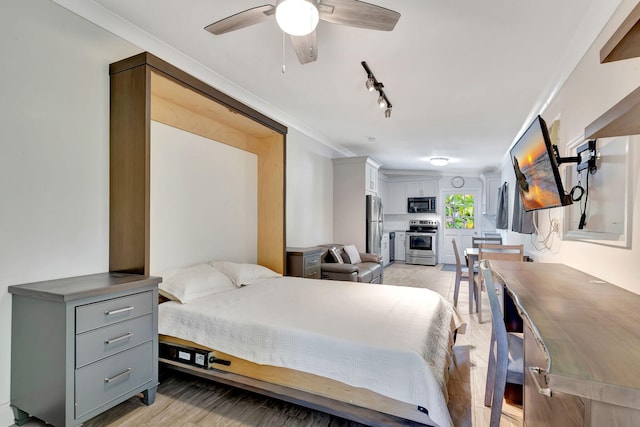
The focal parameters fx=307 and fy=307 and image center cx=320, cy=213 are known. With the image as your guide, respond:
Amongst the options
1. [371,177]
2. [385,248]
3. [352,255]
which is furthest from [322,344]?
[385,248]

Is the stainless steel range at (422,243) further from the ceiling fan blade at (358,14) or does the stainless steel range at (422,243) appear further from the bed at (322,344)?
the ceiling fan blade at (358,14)

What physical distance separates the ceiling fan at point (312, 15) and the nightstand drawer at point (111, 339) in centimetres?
186

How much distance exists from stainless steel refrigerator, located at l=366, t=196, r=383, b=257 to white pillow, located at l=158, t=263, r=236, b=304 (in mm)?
3435

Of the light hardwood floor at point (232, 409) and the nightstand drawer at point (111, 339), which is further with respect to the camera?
the light hardwood floor at point (232, 409)

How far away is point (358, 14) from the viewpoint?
1.62 metres

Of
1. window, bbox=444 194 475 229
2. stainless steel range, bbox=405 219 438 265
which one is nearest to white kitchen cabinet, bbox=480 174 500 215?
window, bbox=444 194 475 229

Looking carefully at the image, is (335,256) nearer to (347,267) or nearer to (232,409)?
(347,267)

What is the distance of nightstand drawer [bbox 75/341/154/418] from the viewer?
64.1 inches

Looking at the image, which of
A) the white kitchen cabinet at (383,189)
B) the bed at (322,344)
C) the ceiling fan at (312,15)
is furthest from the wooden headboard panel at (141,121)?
the white kitchen cabinet at (383,189)

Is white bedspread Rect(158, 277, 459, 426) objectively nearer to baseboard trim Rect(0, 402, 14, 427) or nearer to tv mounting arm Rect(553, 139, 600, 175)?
baseboard trim Rect(0, 402, 14, 427)

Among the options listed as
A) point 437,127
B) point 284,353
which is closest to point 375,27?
point 284,353

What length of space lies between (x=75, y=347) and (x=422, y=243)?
7.75 metres

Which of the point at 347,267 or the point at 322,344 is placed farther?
the point at 347,267

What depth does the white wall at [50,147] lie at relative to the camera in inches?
67.3
